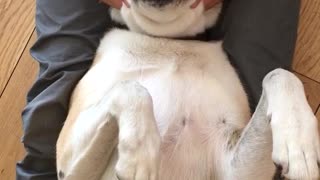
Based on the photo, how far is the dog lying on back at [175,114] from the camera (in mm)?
1239

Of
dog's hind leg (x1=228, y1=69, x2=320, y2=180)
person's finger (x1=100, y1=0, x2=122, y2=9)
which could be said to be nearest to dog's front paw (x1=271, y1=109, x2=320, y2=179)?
dog's hind leg (x1=228, y1=69, x2=320, y2=180)

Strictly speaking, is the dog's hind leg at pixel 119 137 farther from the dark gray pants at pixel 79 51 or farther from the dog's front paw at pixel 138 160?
the dark gray pants at pixel 79 51

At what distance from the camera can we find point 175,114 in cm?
153

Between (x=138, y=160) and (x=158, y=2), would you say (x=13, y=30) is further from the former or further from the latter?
(x=138, y=160)

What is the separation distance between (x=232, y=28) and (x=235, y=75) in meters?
0.16

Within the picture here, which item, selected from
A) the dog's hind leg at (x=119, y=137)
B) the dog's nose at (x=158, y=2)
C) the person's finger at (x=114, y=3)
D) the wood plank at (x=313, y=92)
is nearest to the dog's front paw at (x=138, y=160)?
the dog's hind leg at (x=119, y=137)

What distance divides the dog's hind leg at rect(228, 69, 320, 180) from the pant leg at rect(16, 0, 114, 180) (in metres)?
0.51

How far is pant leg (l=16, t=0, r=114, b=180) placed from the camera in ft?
5.55

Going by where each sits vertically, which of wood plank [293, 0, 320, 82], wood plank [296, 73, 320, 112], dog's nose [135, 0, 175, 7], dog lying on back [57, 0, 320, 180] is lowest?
wood plank [296, 73, 320, 112]

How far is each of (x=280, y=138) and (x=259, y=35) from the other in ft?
1.84

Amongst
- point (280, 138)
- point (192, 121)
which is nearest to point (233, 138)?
point (192, 121)

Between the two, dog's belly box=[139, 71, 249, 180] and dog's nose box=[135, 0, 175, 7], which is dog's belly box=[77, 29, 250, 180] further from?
dog's nose box=[135, 0, 175, 7]

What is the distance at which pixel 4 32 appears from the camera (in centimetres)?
203

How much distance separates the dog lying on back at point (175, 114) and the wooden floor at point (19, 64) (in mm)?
395
